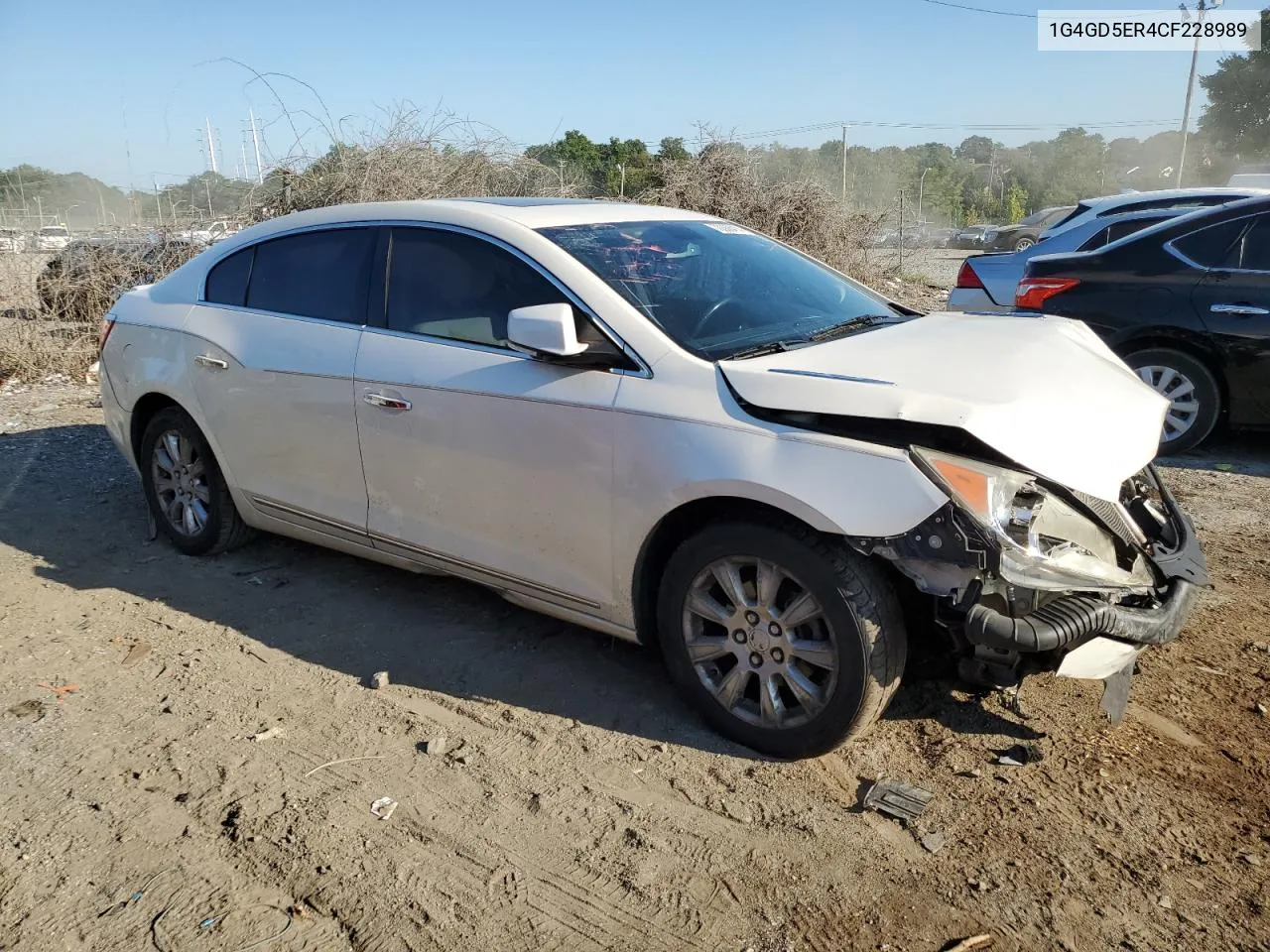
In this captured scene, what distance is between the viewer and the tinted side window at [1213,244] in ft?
21.3

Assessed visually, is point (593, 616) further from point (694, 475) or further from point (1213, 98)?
point (1213, 98)

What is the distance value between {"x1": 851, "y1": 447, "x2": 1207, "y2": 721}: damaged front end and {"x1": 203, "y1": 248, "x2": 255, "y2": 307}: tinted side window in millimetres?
3360

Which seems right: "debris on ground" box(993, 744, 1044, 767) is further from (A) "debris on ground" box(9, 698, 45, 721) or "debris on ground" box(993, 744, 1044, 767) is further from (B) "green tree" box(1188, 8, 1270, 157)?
(B) "green tree" box(1188, 8, 1270, 157)

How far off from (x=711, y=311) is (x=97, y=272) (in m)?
9.60

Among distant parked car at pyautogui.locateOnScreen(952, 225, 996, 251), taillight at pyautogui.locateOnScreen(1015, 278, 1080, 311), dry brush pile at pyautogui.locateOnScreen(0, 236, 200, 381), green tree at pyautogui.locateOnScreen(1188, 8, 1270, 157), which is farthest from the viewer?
green tree at pyautogui.locateOnScreen(1188, 8, 1270, 157)

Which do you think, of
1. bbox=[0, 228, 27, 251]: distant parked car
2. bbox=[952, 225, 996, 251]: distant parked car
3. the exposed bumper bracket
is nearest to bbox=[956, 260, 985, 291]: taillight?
the exposed bumper bracket

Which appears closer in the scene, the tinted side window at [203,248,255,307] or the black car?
the tinted side window at [203,248,255,307]

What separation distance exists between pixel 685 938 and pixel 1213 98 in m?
58.4

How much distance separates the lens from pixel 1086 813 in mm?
2900

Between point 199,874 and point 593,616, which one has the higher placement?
point 593,616

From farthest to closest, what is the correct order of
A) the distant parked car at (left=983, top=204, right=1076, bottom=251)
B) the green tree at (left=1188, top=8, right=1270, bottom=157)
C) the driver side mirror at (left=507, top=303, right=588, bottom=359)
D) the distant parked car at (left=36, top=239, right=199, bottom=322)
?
the green tree at (left=1188, top=8, right=1270, bottom=157), the distant parked car at (left=983, top=204, right=1076, bottom=251), the distant parked car at (left=36, top=239, right=199, bottom=322), the driver side mirror at (left=507, top=303, right=588, bottom=359)

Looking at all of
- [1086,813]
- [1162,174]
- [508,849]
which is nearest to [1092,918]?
[1086,813]

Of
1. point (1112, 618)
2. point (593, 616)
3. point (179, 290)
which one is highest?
point (179, 290)

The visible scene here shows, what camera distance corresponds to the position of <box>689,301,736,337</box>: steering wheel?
3.51 meters
